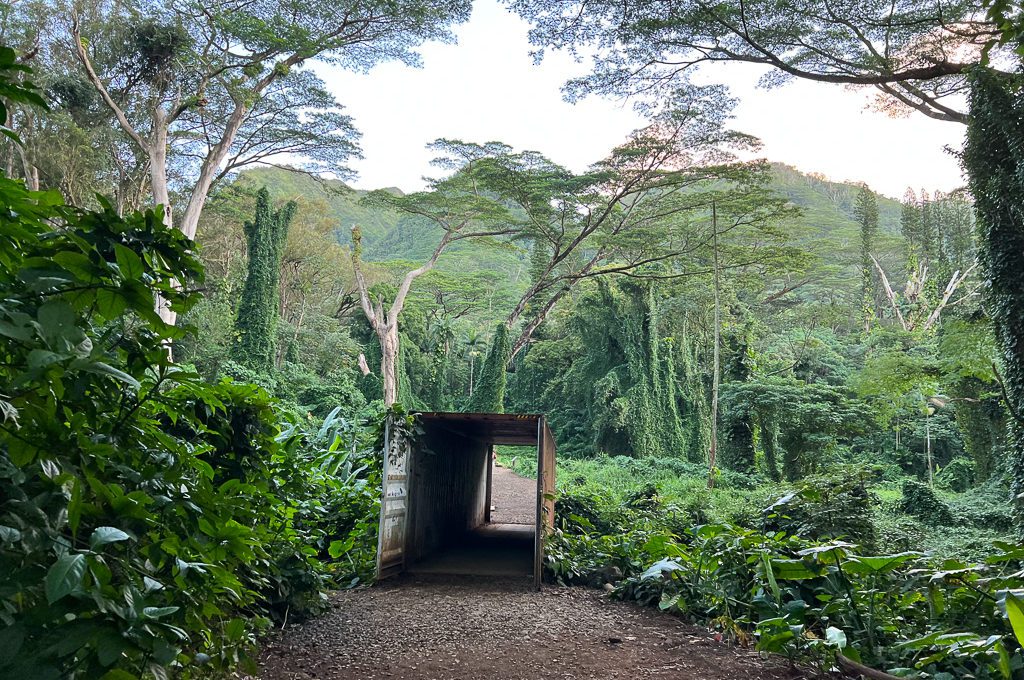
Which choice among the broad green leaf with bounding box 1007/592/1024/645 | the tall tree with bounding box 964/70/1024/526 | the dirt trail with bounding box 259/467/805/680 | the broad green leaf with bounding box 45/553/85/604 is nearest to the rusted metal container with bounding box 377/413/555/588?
the dirt trail with bounding box 259/467/805/680

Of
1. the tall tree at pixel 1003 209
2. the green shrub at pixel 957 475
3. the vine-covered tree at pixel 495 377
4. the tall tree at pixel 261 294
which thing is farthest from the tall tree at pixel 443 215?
the green shrub at pixel 957 475

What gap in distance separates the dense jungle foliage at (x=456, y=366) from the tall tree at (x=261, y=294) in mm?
104

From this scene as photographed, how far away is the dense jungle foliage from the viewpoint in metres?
1.01

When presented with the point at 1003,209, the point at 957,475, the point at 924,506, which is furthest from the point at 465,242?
the point at 1003,209

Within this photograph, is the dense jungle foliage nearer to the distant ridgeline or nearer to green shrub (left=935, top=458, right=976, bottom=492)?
green shrub (left=935, top=458, right=976, bottom=492)

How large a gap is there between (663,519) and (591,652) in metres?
4.01

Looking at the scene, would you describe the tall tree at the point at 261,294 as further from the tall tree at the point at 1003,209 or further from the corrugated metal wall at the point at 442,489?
the tall tree at the point at 1003,209

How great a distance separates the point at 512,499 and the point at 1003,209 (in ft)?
38.7

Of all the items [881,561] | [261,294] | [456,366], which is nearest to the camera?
[881,561]

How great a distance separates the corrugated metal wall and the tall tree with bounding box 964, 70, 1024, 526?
25.4 feet

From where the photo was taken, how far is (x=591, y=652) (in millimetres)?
4125

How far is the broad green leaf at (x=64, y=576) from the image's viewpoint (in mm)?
770

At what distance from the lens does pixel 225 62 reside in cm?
1534

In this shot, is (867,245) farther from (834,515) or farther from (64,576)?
(64,576)
